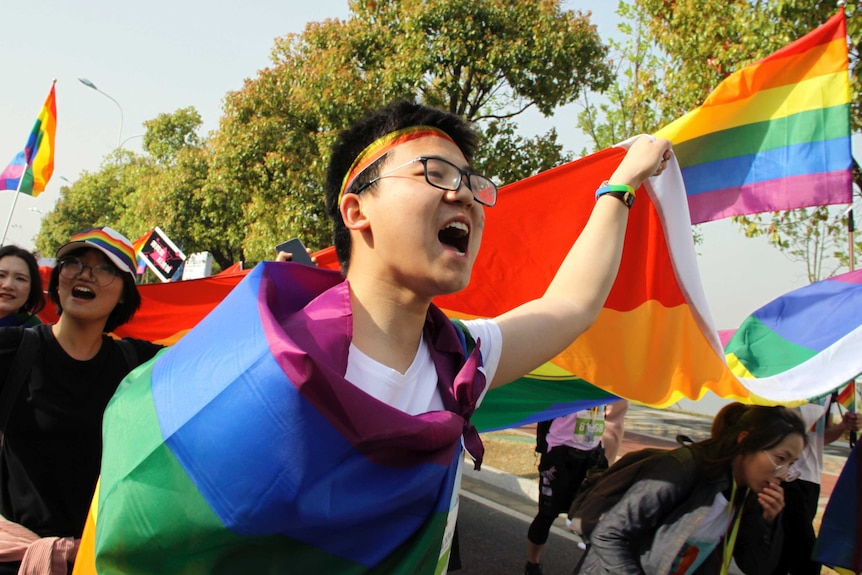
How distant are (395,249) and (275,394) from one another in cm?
43

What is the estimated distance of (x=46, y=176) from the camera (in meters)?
11.3

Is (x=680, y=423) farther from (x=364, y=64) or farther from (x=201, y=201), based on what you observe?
(x=201, y=201)

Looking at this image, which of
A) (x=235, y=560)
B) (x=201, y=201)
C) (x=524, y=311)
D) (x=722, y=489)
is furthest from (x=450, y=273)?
(x=201, y=201)

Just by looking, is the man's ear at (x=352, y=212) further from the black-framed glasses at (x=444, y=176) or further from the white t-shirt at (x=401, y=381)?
the white t-shirt at (x=401, y=381)

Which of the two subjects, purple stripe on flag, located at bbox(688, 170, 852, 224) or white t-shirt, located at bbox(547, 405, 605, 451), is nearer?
purple stripe on flag, located at bbox(688, 170, 852, 224)

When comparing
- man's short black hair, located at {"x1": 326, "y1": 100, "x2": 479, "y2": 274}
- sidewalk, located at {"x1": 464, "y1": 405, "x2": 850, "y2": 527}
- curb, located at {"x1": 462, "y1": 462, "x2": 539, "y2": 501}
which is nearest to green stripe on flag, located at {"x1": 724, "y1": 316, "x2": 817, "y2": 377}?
man's short black hair, located at {"x1": 326, "y1": 100, "x2": 479, "y2": 274}

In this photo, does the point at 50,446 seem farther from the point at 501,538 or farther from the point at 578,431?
the point at 501,538

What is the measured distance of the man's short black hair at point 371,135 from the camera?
1493 millimetres

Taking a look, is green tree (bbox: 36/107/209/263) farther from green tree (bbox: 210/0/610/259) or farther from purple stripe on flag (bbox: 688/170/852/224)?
purple stripe on flag (bbox: 688/170/852/224)

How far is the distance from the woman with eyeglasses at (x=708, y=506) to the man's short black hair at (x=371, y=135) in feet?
5.05

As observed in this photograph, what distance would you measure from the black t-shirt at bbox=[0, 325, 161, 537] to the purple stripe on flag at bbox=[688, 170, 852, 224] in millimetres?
2632

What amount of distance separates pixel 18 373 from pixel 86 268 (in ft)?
1.43

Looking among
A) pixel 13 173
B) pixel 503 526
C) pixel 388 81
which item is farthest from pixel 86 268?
pixel 13 173

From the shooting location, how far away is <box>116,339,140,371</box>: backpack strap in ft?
7.61
